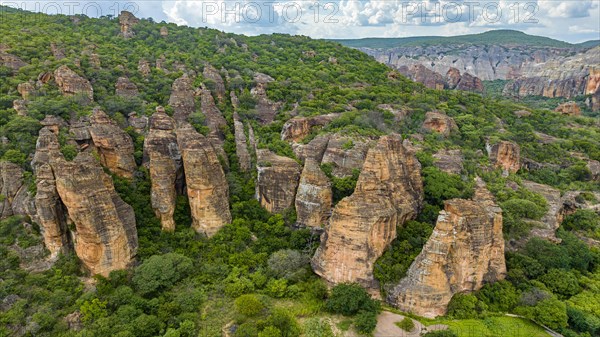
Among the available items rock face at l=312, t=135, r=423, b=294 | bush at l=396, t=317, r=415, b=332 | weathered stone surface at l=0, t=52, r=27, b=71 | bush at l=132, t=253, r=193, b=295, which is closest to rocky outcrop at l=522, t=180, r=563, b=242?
rock face at l=312, t=135, r=423, b=294

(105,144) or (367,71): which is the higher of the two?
(367,71)

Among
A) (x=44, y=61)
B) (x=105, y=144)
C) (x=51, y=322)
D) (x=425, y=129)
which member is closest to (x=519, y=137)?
(x=425, y=129)

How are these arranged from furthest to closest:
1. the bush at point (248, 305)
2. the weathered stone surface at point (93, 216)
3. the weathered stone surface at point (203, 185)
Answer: the weathered stone surface at point (203, 185)
the weathered stone surface at point (93, 216)
the bush at point (248, 305)

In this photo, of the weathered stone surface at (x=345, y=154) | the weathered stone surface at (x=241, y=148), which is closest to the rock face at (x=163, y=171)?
the weathered stone surface at (x=241, y=148)

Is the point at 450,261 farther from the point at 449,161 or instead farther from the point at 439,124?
the point at 439,124

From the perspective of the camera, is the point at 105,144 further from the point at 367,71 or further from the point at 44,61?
the point at 367,71

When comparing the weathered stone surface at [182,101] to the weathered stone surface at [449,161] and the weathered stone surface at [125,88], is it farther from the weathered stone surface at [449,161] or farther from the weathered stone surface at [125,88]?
the weathered stone surface at [449,161]
